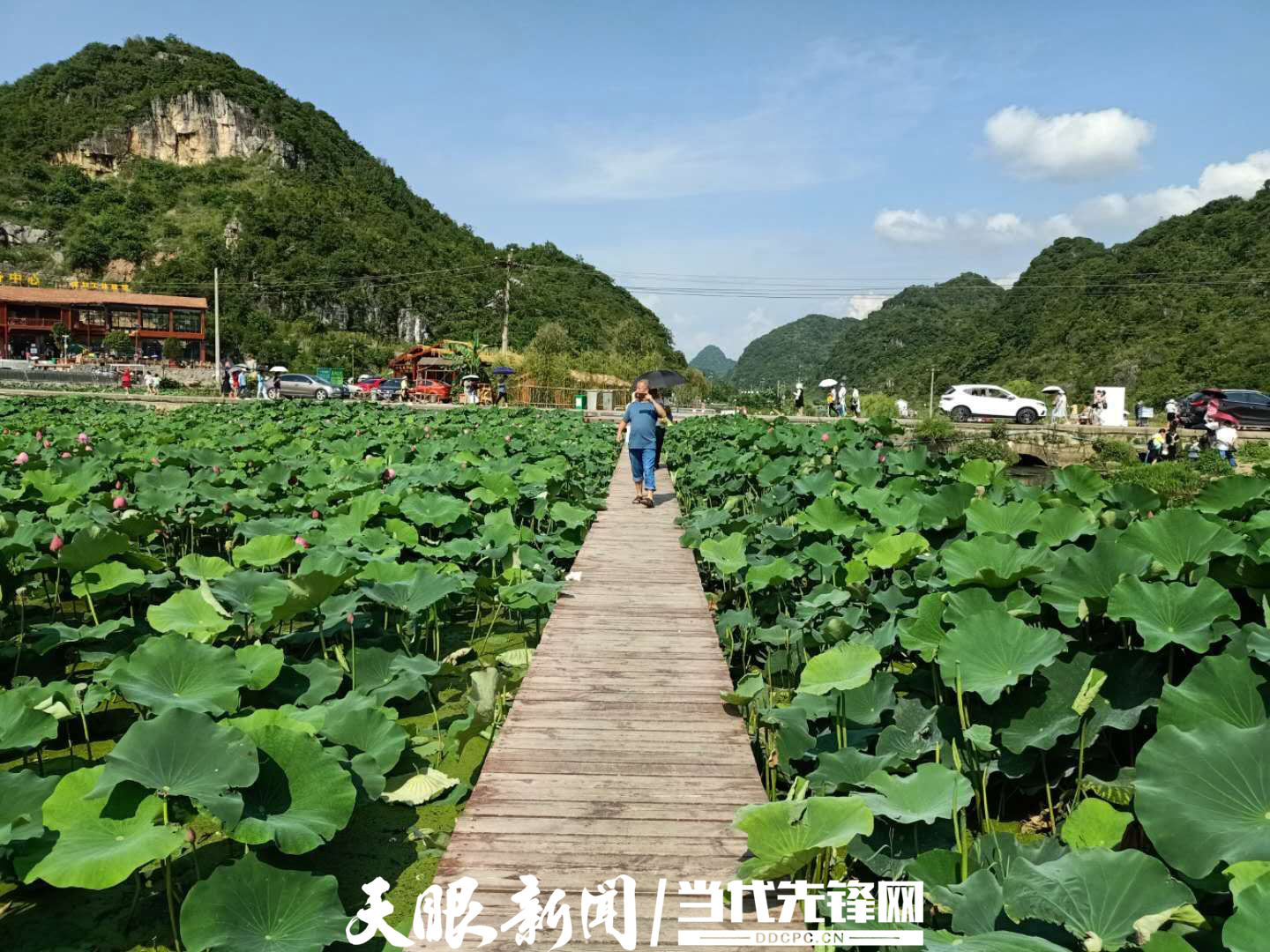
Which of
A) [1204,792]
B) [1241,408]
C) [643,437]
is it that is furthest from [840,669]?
[1241,408]

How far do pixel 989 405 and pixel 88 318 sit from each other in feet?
133

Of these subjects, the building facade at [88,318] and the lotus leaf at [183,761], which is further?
the building facade at [88,318]

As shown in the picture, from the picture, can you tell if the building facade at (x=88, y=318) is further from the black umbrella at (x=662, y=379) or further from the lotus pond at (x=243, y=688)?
the lotus pond at (x=243, y=688)

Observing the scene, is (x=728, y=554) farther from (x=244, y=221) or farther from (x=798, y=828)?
(x=244, y=221)

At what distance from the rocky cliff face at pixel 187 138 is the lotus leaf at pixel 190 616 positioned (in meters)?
92.7

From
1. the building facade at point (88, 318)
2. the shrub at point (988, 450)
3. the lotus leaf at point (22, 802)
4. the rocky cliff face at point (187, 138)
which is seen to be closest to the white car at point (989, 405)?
the shrub at point (988, 450)

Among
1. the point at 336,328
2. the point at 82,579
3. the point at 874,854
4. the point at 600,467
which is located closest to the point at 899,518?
the point at 874,854

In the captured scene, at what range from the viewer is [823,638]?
331cm

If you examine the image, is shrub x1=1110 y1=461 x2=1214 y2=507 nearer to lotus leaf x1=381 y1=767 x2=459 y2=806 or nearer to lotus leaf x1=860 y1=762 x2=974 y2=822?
lotus leaf x1=860 y1=762 x2=974 y2=822

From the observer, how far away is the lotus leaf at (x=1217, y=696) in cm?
183

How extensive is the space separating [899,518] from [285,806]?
3065 millimetres

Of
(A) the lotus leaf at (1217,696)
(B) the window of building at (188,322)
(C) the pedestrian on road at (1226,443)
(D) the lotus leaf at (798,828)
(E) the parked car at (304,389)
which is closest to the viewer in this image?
(D) the lotus leaf at (798,828)

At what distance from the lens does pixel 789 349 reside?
494 ft

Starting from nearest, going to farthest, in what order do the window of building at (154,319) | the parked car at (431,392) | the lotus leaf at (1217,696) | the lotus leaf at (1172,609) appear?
the lotus leaf at (1217,696) → the lotus leaf at (1172,609) → the parked car at (431,392) → the window of building at (154,319)
